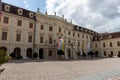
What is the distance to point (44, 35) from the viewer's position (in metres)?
35.0

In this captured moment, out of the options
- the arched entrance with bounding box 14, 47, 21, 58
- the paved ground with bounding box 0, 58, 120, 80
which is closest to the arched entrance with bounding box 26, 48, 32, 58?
the arched entrance with bounding box 14, 47, 21, 58

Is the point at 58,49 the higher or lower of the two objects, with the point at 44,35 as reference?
lower

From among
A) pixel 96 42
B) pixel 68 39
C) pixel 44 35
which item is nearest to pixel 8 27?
pixel 44 35

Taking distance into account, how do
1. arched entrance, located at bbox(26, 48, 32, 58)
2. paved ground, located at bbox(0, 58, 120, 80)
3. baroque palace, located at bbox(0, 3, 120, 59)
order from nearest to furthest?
paved ground, located at bbox(0, 58, 120, 80), baroque palace, located at bbox(0, 3, 120, 59), arched entrance, located at bbox(26, 48, 32, 58)

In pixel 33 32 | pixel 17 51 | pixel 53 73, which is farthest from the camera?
pixel 33 32

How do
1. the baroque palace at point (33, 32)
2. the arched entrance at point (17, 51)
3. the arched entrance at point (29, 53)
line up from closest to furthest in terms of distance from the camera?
1. the baroque palace at point (33, 32)
2. the arched entrance at point (17, 51)
3. the arched entrance at point (29, 53)

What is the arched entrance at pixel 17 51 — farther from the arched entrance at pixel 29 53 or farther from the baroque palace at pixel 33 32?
the arched entrance at pixel 29 53

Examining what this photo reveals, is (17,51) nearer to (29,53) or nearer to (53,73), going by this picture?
(29,53)

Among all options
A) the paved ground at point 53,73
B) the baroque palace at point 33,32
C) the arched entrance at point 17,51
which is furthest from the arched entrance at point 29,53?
the paved ground at point 53,73

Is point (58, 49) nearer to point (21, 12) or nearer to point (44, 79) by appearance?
point (21, 12)

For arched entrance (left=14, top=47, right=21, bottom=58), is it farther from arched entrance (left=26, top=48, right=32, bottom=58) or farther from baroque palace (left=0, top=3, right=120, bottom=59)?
arched entrance (left=26, top=48, right=32, bottom=58)

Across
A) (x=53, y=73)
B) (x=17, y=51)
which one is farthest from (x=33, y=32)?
(x=53, y=73)

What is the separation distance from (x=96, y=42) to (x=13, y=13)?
118ft

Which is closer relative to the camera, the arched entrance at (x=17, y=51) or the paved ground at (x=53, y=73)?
the paved ground at (x=53, y=73)
